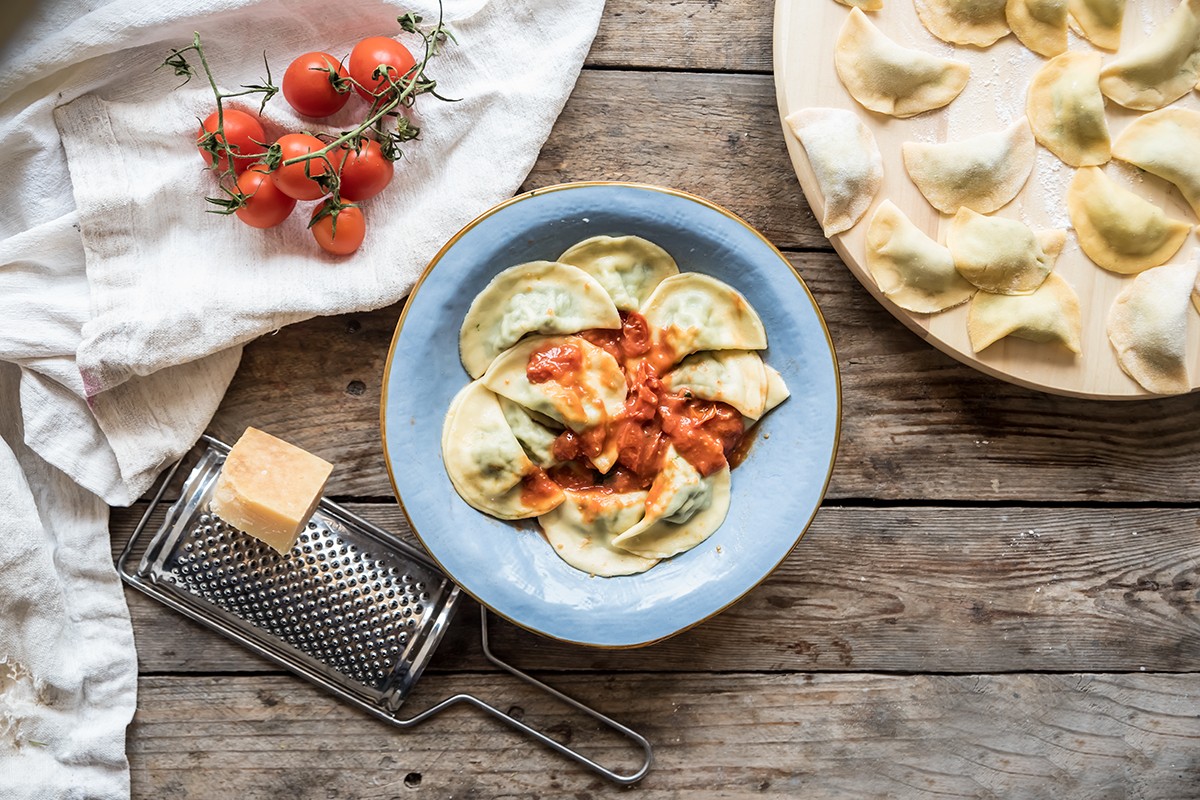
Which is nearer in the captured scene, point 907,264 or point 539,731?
point 907,264

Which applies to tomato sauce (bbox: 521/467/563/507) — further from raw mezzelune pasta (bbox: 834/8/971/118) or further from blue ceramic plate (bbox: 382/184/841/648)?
raw mezzelune pasta (bbox: 834/8/971/118)

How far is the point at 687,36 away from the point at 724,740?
1852mm

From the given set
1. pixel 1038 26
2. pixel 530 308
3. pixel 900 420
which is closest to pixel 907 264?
pixel 900 420

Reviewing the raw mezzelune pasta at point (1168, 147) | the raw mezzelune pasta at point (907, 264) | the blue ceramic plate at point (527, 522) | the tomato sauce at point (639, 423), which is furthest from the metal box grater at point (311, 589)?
the raw mezzelune pasta at point (1168, 147)

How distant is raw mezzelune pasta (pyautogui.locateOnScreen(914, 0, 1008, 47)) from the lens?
2.08 metres

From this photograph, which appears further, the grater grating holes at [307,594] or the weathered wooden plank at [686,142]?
the weathered wooden plank at [686,142]

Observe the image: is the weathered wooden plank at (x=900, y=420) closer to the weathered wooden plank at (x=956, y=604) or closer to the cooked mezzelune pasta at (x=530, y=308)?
the weathered wooden plank at (x=956, y=604)

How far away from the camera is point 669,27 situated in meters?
2.21

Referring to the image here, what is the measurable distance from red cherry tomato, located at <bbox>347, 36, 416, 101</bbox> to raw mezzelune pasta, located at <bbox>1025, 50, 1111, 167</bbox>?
4.98ft

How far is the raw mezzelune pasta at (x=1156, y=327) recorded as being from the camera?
6.82ft

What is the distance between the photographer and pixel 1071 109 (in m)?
2.08

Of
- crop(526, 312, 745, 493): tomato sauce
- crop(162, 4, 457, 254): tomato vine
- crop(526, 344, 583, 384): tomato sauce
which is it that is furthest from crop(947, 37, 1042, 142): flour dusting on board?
crop(162, 4, 457, 254): tomato vine

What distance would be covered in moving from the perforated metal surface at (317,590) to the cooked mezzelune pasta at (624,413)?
321 millimetres

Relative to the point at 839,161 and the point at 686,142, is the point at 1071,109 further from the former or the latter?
the point at 686,142
